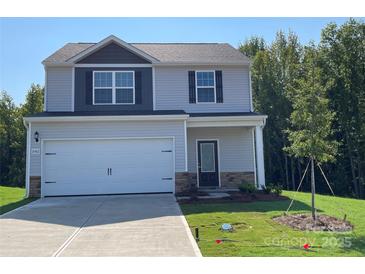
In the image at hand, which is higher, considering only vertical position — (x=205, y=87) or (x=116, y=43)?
(x=116, y=43)

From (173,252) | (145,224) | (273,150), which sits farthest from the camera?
(273,150)

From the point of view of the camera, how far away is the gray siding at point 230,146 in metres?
17.4

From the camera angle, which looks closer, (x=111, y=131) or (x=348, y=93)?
(x=111, y=131)

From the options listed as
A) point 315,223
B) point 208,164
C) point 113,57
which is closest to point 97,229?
point 315,223

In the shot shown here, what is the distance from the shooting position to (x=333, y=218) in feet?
30.9

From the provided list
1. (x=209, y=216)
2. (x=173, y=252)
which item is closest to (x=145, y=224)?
(x=209, y=216)

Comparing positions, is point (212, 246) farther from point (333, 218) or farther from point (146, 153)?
point (146, 153)

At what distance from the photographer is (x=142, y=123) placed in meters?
15.0

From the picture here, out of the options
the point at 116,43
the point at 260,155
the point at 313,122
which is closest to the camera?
the point at 313,122

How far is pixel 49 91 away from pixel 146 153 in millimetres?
5441

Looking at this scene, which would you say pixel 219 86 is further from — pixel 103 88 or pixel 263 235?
pixel 263 235

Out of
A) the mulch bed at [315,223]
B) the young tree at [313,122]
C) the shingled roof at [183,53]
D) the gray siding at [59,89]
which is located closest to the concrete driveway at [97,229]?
the mulch bed at [315,223]

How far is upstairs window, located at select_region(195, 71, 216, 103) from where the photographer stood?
17.2 m

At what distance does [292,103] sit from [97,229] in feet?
64.7
